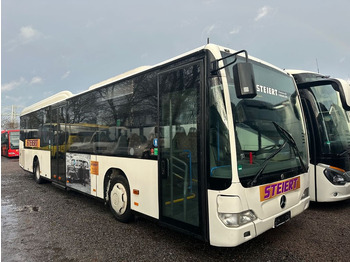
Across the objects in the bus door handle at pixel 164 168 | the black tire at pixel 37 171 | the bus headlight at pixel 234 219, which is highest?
the bus door handle at pixel 164 168

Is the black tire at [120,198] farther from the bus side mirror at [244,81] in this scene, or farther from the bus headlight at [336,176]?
the bus headlight at [336,176]

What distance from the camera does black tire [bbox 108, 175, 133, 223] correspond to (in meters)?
Answer: 4.49

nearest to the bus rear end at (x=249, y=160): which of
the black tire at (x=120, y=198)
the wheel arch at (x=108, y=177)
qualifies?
the black tire at (x=120, y=198)

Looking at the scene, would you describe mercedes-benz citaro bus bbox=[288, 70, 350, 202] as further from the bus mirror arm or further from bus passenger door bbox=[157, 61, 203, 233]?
bus passenger door bbox=[157, 61, 203, 233]

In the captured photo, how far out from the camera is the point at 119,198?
4.64 metres

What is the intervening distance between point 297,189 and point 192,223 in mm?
1763

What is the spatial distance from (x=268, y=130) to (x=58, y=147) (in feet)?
19.5

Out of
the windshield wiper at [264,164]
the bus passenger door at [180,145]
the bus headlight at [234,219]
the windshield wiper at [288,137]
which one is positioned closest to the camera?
the bus headlight at [234,219]

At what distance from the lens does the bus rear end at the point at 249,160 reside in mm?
2830

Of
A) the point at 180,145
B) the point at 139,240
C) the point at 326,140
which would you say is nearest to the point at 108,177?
the point at 139,240

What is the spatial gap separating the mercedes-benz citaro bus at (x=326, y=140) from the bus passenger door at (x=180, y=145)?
10.7ft

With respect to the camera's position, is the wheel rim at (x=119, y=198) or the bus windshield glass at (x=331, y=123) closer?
the wheel rim at (x=119, y=198)

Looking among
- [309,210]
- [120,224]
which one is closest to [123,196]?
[120,224]

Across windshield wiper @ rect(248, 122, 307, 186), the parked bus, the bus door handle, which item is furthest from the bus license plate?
the parked bus
